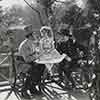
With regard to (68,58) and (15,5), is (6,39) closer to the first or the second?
(15,5)

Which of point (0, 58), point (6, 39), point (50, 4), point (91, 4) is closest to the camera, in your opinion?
point (91, 4)

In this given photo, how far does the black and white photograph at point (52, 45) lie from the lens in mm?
3684

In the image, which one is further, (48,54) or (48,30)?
(48,30)

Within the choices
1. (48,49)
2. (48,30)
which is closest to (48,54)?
(48,49)

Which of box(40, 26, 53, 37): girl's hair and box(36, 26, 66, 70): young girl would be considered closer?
box(36, 26, 66, 70): young girl

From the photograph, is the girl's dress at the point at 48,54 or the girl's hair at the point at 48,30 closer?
the girl's dress at the point at 48,54

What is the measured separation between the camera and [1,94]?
12.9ft

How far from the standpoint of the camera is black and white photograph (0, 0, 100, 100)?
3684mm

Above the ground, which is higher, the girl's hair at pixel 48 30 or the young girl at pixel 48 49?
the girl's hair at pixel 48 30

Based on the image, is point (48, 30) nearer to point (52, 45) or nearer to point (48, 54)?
point (52, 45)

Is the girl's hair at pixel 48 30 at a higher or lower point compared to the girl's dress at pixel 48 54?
higher

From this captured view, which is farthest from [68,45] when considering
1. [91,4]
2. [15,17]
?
[15,17]

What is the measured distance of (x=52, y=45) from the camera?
374 centimetres

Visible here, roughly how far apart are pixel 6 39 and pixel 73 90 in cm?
177
